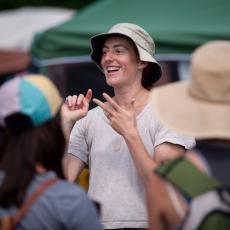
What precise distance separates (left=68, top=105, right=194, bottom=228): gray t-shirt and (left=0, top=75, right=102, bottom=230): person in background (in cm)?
87

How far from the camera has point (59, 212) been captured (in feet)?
9.00

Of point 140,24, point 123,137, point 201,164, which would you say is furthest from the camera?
point 140,24

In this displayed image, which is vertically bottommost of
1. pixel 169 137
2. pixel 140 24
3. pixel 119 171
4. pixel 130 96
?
pixel 140 24

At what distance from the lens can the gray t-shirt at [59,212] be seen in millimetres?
2744

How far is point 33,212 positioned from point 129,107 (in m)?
1.12

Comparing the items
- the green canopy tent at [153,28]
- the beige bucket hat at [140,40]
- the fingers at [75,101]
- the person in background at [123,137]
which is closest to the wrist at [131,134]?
the person in background at [123,137]

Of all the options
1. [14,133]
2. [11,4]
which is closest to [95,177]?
[14,133]

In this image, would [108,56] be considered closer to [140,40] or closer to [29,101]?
[140,40]

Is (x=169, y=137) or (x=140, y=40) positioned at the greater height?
(x=140, y=40)

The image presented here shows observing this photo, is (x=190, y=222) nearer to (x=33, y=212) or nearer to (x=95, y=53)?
(x=33, y=212)

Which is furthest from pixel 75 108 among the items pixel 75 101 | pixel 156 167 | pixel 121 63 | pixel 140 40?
A: pixel 156 167

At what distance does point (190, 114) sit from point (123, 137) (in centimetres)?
97

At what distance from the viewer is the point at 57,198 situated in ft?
9.04

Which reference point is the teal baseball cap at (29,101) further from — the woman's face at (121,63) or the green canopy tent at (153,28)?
the green canopy tent at (153,28)
